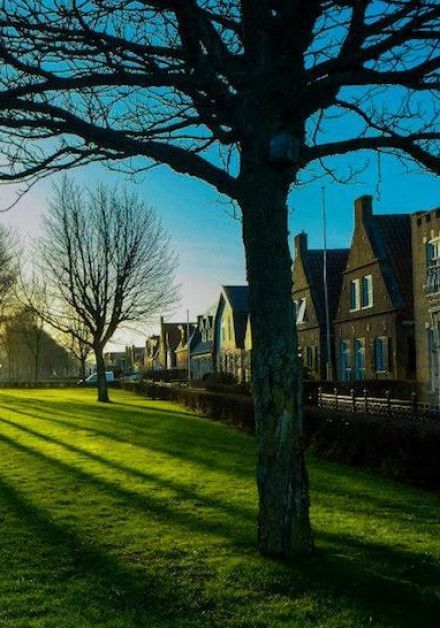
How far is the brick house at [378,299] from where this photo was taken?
3238 cm

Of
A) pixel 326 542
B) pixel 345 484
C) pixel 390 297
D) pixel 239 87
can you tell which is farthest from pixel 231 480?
pixel 390 297

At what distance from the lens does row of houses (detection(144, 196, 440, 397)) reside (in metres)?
29.0

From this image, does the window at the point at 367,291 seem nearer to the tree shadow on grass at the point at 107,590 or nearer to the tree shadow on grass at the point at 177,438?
the tree shadow on grass at the point at 177,438

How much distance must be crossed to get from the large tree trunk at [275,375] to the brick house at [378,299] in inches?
1013

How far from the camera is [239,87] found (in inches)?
305

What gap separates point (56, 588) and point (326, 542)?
299 cm

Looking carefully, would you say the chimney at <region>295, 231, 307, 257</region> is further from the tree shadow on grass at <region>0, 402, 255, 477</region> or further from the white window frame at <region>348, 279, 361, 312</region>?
the tree shadow on grass at <region>0, 402, 255, 477</region>

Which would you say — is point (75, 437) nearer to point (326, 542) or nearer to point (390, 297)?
point (326, 542)

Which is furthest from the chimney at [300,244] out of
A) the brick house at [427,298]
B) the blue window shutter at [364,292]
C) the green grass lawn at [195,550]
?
the green grass lawn at [195,550]

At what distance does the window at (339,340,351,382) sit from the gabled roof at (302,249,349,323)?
3315 mm

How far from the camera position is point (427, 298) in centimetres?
2853

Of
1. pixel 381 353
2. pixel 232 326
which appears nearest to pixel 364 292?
pixel 381 353

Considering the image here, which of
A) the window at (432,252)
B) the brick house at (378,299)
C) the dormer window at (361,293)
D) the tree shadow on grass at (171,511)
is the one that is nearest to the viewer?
the tree shadow on grass at (171,511)

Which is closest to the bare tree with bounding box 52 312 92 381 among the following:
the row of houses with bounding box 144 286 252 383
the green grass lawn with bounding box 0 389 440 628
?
the row of houses with bounding box 144 286 252 383
